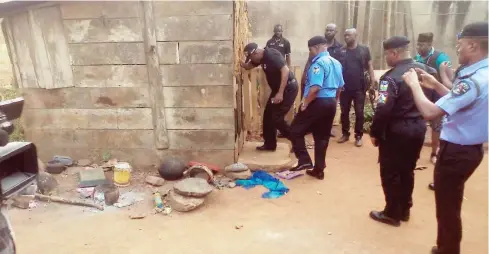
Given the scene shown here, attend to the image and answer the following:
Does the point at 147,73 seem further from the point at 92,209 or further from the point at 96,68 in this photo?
the point at 92,209

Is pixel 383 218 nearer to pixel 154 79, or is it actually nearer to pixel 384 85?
pixel 384 85

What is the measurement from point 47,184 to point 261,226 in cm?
278

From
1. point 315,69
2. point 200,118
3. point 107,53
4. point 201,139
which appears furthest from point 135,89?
point 315,69

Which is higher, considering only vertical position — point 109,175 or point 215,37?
point 215,37

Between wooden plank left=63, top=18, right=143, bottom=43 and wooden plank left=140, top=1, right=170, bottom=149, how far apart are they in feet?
0.40

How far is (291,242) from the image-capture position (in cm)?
345

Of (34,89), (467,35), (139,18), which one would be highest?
(139,18)

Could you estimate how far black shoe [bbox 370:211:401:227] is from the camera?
3680mm

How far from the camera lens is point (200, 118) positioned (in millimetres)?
5023

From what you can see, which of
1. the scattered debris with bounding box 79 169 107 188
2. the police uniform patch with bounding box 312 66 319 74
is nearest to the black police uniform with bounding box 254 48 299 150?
the police uniform patch with bounding box 312 66 319 74

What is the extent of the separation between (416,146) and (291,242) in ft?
4.90

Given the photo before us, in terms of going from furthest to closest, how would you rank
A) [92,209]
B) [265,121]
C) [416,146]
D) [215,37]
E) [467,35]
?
[265,121] < [215,37] < [92,209] < [416,146] < [467,35]

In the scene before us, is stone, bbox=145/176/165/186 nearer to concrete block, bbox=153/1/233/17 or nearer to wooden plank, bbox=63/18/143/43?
wooden plank, bbox=63/18/143/43

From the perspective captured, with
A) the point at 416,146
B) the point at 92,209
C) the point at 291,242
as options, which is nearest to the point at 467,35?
the point at 416,146
